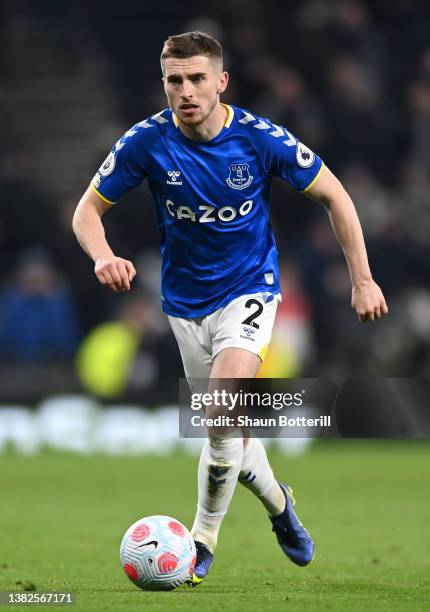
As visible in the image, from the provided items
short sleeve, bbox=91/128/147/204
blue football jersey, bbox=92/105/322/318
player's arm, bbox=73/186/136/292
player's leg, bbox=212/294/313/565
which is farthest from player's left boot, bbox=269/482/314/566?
short sleeve, bbox=91/128/147/204

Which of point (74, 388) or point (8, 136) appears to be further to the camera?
point (8, 136)

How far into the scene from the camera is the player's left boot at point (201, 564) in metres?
6.01

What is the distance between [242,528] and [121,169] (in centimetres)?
326

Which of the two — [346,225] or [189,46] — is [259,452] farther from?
[189,46]

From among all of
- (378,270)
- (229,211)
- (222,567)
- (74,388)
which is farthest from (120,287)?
(378,270)

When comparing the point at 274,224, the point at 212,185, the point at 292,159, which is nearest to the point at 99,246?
the point at 212,185

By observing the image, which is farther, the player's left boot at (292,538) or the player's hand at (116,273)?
the player's left boot at (292,538)

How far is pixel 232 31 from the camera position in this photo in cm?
1684

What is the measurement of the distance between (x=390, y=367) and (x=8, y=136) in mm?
6528

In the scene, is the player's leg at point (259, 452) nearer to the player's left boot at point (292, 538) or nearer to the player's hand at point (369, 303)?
the player's left boot at point (292, 538)

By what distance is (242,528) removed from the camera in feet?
28.6

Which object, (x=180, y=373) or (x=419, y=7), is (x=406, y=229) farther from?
(x=419, y=7)

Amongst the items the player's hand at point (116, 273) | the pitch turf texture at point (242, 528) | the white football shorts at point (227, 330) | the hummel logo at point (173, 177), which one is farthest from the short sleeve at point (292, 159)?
the pitch turf texture at point (242, 528)

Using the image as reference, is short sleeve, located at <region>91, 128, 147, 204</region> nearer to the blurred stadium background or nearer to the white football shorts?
the white football shorts
